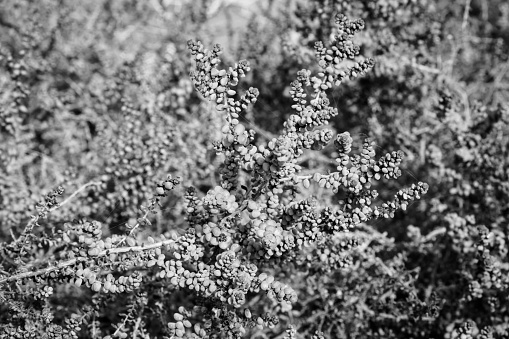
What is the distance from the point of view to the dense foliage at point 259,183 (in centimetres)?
205

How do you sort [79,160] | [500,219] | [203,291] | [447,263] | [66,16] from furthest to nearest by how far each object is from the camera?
[66,16], [79,160], [447,263], [500,219], [203,291]

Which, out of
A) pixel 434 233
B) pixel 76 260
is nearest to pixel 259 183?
pixel 76 260

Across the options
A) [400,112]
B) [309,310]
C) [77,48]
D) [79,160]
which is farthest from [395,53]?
[77,48]

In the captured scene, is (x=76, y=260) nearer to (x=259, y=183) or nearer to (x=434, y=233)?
(x=259, y=183)

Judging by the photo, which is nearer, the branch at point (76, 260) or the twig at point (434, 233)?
the branch at point (76, 260)

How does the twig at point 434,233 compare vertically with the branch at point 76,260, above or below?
above

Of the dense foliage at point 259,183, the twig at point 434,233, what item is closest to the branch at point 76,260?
the dense foliage at point 259,183

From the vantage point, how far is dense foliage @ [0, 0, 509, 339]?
6.72 feet

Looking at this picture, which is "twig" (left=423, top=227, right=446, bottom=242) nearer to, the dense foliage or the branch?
the dense foliage

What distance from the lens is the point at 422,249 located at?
2926mm

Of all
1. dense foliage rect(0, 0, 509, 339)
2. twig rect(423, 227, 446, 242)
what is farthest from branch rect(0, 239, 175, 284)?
twig rect(423, 227, 446, 242)

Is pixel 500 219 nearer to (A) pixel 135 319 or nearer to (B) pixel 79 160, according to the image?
(A) pixel 135 319

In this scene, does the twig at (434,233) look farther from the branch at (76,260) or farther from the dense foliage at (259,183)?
the branch at (76,260)

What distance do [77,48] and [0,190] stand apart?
1.84m
